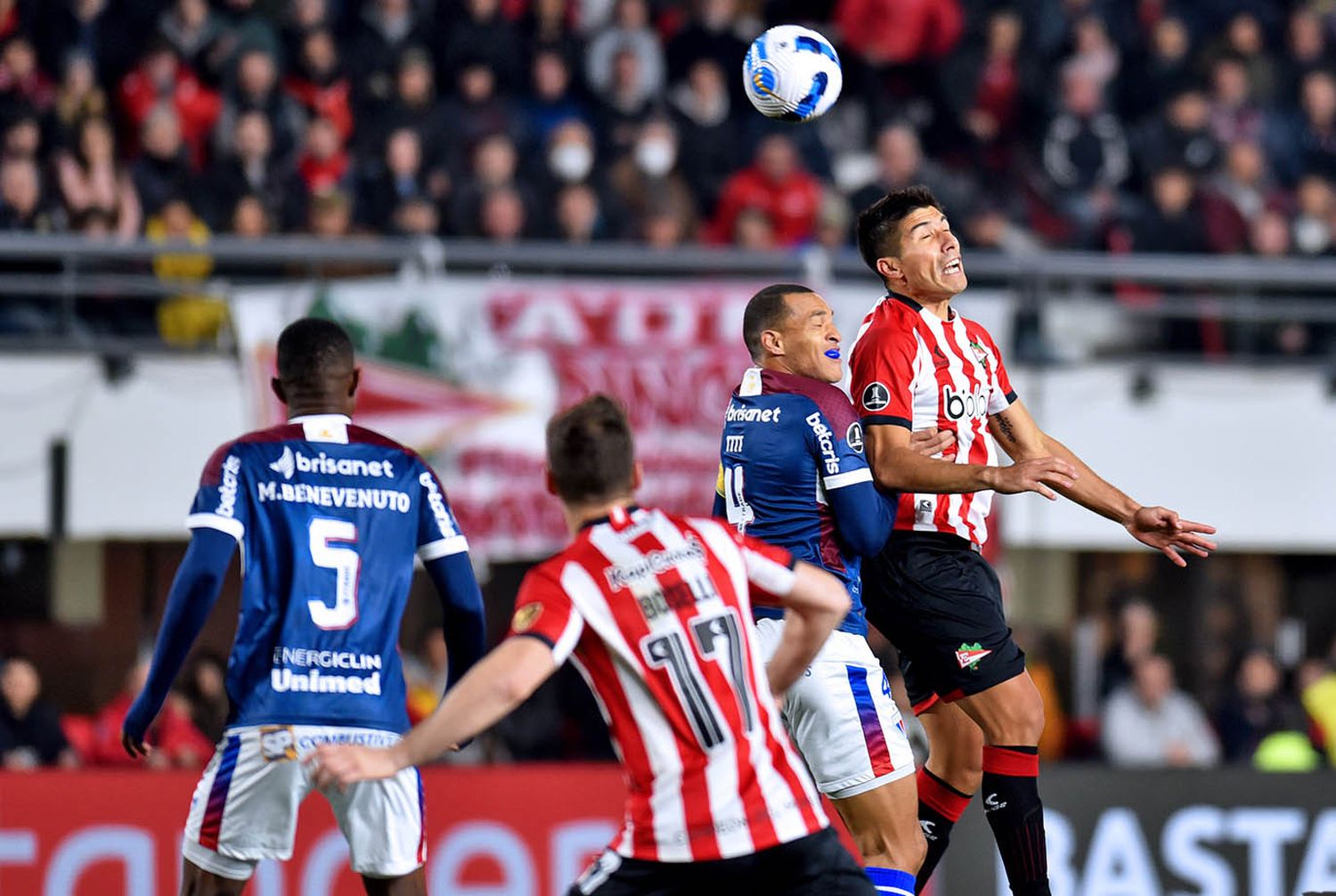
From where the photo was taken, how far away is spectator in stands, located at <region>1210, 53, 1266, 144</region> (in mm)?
14250

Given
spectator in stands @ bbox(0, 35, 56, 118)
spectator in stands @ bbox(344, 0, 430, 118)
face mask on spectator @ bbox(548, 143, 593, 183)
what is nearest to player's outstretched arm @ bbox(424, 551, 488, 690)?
face mask on spectator @ bbox(548, 143, 593, 183)

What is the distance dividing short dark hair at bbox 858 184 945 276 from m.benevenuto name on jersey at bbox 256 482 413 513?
1.83m

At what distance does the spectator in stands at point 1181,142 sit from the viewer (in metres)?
13.7

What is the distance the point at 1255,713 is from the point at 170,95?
25.9ft

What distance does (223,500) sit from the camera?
5.71 meters

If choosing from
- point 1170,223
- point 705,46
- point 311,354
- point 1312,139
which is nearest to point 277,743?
point 311,354

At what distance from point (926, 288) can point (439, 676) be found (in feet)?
18.2

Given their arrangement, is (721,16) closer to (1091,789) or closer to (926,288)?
(1091,789)

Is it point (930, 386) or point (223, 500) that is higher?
point (930, 386)

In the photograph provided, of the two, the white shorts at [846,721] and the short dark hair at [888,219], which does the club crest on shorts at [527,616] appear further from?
the short dark hair at [888,219]

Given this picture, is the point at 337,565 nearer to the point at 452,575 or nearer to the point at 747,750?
the point at 452,575

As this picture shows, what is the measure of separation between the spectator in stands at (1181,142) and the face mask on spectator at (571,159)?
404 cm

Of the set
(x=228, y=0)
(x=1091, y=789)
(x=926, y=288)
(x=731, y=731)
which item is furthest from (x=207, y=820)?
(x=228, y=0)

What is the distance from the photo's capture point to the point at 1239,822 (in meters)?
9.29
